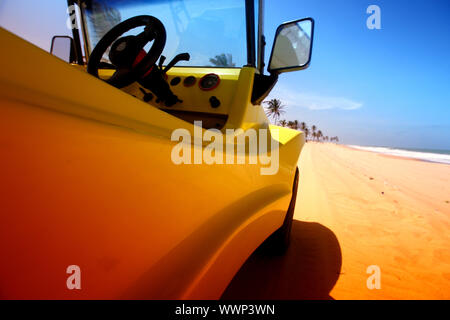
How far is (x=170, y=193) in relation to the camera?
1.91ft

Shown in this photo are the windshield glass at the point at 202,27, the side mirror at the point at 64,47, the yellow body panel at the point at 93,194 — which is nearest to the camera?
the yellow body panel at the point at 93,194

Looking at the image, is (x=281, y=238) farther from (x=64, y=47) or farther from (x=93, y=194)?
(x=64, y=47)

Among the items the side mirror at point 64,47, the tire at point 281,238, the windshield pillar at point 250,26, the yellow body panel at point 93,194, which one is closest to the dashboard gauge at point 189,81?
the windshield pillar at point 250,26

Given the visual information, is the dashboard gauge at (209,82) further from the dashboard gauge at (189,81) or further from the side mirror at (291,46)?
the side mirror at (291,46)

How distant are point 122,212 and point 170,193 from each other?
0.14 metres

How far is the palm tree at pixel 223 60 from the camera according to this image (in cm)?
185

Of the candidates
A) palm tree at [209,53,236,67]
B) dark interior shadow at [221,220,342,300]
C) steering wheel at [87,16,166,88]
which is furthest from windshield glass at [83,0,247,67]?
dark interior shadow at [221,220,342,300]

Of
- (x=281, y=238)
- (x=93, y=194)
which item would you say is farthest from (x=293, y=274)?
(x=93, y=194)

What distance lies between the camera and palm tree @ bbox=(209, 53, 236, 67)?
185 centimetres

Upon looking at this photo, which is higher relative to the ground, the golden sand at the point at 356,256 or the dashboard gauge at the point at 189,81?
the dashboard gauge at the point at 189,81

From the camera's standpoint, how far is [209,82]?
1603 mm

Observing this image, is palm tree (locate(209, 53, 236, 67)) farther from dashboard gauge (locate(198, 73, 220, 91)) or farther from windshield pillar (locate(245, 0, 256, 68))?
dashboard gauge (locate(198, 73, 220, 91))

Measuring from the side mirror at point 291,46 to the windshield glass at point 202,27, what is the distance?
35cm
